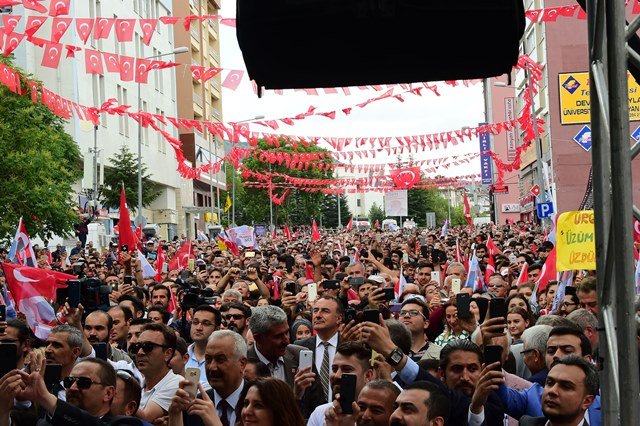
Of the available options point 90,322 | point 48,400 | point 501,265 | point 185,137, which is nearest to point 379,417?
point 48,400

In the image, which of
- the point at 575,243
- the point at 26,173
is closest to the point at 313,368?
the point at 575,243

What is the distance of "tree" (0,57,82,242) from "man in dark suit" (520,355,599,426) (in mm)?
25688

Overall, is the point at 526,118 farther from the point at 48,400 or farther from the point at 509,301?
the point at 48,400

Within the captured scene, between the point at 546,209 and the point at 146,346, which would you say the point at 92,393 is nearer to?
the point at 146,346

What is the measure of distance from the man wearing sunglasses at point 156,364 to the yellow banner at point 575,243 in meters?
4.63

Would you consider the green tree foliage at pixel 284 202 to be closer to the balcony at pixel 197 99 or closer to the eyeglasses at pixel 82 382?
the balcony at pixel 197 99

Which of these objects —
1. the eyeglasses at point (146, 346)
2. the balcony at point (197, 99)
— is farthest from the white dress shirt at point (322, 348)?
the balcony at point (197, 99)

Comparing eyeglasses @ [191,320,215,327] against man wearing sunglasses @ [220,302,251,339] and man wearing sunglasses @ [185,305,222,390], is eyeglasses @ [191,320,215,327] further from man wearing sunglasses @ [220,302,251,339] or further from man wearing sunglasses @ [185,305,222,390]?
man wearing sunglasses @ [220,302,251,339]

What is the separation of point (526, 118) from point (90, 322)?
25993 millimetres

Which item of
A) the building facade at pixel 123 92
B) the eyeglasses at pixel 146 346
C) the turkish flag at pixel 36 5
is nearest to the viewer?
the eyeglasses at pixel 146 346

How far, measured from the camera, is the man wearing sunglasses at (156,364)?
276 inches

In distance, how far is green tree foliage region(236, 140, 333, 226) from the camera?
8388 cm

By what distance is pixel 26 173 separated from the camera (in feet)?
100.0

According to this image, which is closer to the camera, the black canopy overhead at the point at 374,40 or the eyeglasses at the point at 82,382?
the black canopy overhead at the point at 374,40
